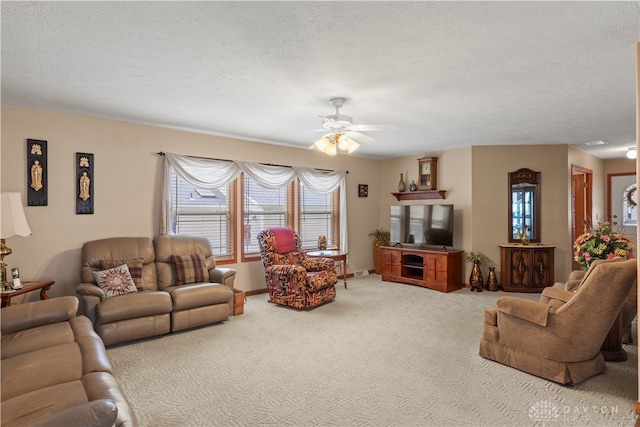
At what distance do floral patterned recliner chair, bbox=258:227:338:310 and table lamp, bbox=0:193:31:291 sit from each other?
277 centimetres

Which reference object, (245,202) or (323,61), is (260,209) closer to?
(245,202)

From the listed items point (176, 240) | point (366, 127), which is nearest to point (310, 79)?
point (366, 127)

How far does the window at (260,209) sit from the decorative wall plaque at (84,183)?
2100mm

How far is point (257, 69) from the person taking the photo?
2.87 meters

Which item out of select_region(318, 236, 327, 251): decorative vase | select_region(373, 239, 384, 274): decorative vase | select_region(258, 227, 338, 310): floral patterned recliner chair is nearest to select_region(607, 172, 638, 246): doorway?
select_region(373, 239, 384, 274): decorative vase

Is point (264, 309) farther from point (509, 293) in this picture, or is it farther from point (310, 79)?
point (509, 293)

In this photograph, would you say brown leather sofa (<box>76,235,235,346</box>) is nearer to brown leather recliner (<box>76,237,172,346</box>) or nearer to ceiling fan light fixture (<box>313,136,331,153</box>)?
brown leather recliner (<box>76,237,172,346</box>)

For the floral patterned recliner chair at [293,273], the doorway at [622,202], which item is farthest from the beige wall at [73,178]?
the doorway at [622,202]

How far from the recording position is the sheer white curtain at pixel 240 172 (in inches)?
191

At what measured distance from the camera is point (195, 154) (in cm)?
516

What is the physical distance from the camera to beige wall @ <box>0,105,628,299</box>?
156 inches

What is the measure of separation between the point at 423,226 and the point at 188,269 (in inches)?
168

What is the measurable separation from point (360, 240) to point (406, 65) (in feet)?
16.2

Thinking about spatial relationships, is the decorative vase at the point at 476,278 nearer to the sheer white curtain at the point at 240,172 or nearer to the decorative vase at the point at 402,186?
the decorative vase at the point at 402,186
